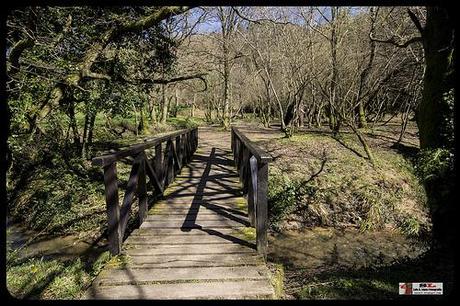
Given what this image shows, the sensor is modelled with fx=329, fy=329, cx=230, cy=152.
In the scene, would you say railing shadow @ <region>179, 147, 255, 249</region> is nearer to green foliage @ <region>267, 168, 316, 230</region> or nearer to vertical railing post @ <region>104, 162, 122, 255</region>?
vertical railing post @ <region>104, 162, 122, 255</region>

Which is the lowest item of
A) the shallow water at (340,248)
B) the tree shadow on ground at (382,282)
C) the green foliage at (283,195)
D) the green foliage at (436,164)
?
the shallow water at (340,248)

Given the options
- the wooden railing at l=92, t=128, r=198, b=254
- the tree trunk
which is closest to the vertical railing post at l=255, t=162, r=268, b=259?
the wooden railing at l=92, t=128, r=198, b=254

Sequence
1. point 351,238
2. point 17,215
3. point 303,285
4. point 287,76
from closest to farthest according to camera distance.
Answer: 1. point 303,285
2. point 351,238
3. point 17,215
4. point 287,76

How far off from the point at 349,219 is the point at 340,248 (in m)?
1.47

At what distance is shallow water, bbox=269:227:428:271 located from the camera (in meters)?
5.95

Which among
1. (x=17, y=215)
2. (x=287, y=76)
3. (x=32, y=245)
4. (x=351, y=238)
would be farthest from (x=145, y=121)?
(x=351, y=238)

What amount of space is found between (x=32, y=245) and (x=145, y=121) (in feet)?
42.0

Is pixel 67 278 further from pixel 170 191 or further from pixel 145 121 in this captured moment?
pixel 145 121

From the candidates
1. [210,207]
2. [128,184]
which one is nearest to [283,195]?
[210,207]

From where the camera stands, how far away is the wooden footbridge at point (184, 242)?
2953mm

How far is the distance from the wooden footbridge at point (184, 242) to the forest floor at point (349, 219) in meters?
0.52

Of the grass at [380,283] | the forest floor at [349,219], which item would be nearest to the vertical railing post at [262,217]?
the forest floor at [349,219]

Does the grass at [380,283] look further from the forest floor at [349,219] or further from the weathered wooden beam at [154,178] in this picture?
the weathered wooden beam at [154,178]

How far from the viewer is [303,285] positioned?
3.42m
